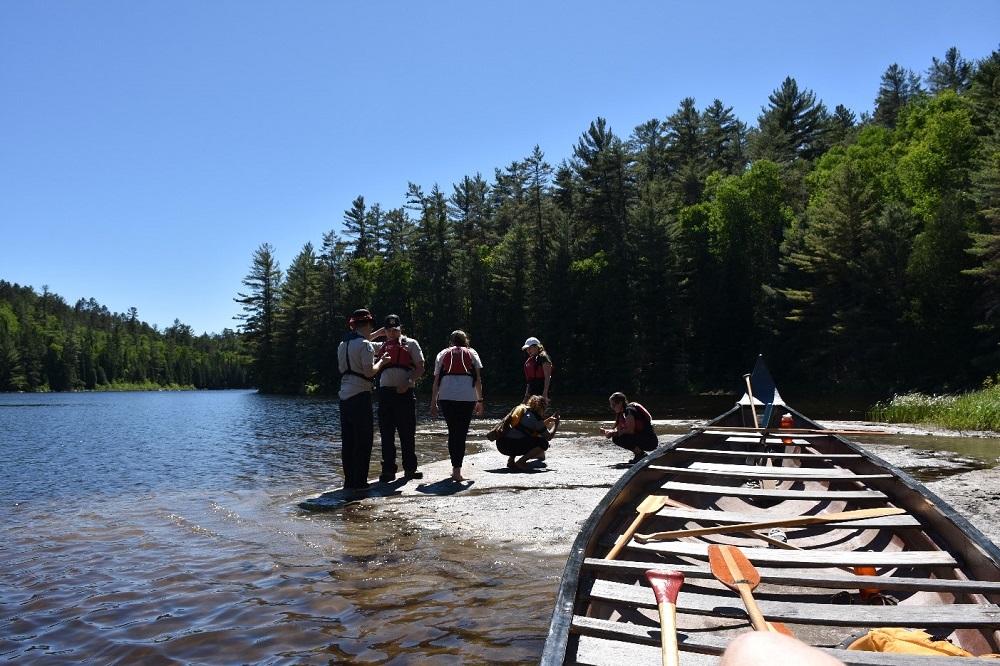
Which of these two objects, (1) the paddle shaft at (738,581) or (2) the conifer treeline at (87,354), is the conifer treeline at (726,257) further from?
(2) the conifer treeline at (87,354)

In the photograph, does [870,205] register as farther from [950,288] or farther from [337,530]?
[337,530]

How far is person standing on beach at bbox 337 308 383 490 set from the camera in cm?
846

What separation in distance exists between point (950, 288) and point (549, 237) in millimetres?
32271

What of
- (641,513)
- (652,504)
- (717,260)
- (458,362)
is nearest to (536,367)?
(458,362)

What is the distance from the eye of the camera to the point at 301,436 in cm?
2033

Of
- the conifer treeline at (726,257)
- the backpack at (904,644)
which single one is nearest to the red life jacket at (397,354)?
the backpack at (904,644)

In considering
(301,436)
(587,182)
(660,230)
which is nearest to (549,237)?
(587,182)

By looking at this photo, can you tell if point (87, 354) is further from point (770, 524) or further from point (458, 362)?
point (770, 524)

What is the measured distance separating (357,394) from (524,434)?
2815mm

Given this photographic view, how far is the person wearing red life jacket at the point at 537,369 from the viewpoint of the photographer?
1109 centimetres

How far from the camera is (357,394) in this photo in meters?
8.56

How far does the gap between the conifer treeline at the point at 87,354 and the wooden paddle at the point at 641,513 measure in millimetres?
117918

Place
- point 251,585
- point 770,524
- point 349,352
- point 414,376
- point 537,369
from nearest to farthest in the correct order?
point 770,524 → point 251,585 → point 349,352 → point 414,376 → point 537,369

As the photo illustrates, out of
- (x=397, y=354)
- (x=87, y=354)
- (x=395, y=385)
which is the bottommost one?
(x=395, y=385)
